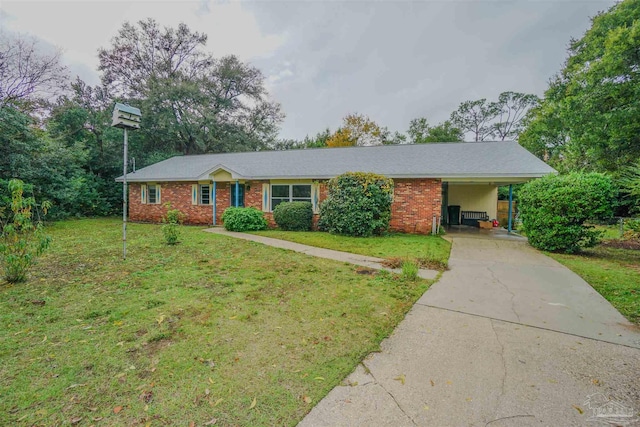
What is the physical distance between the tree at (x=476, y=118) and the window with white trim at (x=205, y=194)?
31.3 metres

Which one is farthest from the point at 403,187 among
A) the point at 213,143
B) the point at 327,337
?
the point at 213,143

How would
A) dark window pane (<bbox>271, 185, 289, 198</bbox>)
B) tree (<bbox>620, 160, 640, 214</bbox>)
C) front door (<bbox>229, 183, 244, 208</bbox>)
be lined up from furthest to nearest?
front door (<bbox>229, 183, 244, 208</bbox>)
dark window pane (<bbox>271, 185, 289, 198</bbox>)
tree (<bbox>620, 160, 640, 214</bbox>)

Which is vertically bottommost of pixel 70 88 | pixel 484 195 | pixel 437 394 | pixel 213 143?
pixel 437 394

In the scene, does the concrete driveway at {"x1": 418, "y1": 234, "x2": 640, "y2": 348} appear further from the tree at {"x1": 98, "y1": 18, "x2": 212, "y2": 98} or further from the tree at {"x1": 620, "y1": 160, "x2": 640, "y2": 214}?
the tree at {"x1": 98, "y1": 18, "x2": 212, "y2": 98}

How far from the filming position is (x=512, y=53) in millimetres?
14891

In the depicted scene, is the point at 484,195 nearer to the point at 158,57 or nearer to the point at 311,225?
the point at 311,225

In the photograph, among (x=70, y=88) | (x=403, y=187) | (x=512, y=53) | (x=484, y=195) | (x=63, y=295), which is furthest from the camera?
(x=70, y=88)

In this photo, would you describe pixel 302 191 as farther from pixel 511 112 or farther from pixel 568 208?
pixel 511 112

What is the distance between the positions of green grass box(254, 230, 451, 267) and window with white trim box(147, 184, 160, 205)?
29.0 feet

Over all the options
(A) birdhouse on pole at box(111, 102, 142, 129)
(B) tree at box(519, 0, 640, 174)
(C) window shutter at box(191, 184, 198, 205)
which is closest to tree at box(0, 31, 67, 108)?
(C) window shutter at box(191, 184, 198, 205)

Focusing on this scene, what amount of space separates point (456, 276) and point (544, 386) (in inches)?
136

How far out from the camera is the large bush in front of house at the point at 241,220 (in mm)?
12047

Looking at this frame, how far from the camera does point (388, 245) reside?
8852mm

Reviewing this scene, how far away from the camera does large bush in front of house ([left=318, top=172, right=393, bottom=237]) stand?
10.2 m
